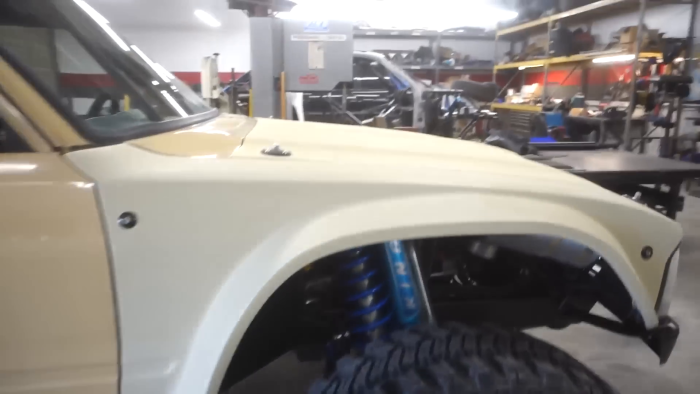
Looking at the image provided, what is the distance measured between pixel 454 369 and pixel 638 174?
8.66 ft

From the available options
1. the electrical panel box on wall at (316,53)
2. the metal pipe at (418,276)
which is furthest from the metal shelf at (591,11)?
the metal pipe at (418,276)

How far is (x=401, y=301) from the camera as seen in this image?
122 centimetres

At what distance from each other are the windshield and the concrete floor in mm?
1171

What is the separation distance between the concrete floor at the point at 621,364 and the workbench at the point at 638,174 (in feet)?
2.09

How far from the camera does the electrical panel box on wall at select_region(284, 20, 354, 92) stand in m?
4.61

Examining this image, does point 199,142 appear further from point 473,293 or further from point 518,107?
point 518,107

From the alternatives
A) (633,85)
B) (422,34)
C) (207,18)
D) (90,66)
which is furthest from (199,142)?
(207,18)

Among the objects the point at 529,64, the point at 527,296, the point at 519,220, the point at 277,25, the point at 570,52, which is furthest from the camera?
the point at 529,64

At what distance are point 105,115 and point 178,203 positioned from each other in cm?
51

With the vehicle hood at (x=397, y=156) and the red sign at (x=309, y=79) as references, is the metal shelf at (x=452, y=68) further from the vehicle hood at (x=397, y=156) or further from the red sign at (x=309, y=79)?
the vehicle hood at (x=397, y=156)

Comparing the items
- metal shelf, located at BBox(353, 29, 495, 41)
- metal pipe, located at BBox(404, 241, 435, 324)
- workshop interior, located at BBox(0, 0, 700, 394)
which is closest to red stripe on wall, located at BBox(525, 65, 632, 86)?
metal shelf, located at BBox(353, 29, 495, 41)

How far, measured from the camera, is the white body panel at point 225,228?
0.94 m

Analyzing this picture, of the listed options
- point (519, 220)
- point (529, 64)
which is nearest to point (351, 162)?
point (519, 220)

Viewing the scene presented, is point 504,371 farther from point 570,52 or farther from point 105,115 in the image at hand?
point 570,52
